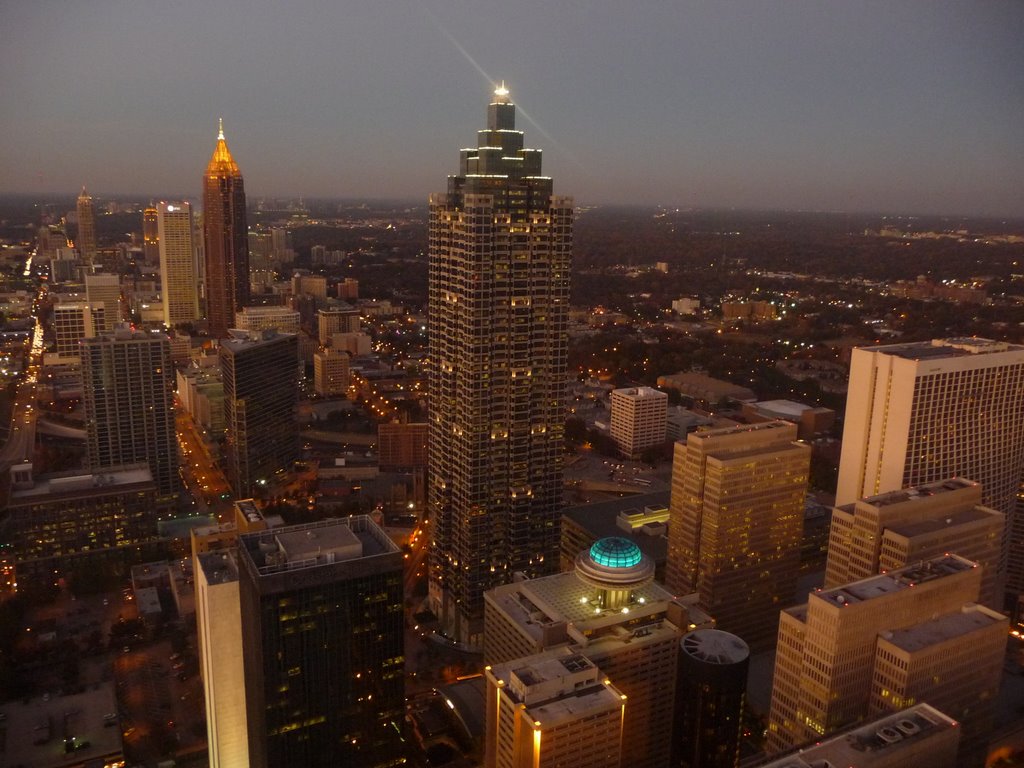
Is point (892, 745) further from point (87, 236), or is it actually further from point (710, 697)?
point (87, 236)

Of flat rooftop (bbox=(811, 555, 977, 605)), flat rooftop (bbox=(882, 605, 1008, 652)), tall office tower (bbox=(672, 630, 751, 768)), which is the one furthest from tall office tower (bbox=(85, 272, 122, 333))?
flat rooftop (bbox=(882, 605, 1008, 652))

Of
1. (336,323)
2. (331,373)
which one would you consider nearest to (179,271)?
(336,323)

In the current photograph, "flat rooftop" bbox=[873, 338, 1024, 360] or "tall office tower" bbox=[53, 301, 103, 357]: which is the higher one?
"flat rooftop" bbox=[873, 338, 1024, 360]

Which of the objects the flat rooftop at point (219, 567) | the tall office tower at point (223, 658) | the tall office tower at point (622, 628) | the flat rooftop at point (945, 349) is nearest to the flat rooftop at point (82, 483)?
the flat rooftop at point (219, 567)

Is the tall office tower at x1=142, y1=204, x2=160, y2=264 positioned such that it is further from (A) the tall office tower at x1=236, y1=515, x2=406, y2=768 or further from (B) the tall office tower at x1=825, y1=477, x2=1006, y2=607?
(B) the tall office tower at x1=825, y1=477, x2=1006, y2=607

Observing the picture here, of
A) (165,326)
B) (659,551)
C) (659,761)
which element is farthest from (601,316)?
(659,761)
